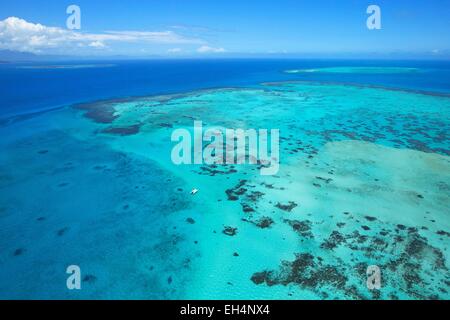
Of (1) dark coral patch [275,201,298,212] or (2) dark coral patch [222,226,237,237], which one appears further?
(1) dark coral patch [275,201,298,212]

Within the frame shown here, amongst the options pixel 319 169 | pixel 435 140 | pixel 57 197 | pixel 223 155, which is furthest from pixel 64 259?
pixel 435 140

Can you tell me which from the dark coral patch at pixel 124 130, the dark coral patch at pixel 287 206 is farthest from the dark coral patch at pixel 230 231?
the dark coral patch at pixel 124 130

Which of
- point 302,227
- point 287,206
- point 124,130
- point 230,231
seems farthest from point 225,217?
point 124,130

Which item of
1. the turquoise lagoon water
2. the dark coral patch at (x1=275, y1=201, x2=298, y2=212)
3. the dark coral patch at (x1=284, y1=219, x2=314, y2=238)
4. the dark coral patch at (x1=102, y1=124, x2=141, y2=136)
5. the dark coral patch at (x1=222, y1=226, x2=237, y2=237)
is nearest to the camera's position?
the turquoise lagoon water

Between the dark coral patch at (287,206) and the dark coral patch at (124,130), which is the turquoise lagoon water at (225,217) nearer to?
the dark coral patch at (287,206)

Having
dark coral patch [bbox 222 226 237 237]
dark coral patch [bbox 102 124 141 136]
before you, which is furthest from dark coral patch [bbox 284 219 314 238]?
dark coral patch [bbox 102 124 141 136]

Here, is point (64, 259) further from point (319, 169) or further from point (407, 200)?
point (407, 200)

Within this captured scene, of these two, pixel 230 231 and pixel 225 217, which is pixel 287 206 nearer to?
pixel 225 217

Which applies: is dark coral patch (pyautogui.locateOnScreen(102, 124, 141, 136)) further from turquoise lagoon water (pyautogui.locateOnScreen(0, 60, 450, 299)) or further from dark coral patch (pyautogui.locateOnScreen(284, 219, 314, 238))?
dark coral patch (pyautogui.locateOnScreen(284, 219, 314, 238))
